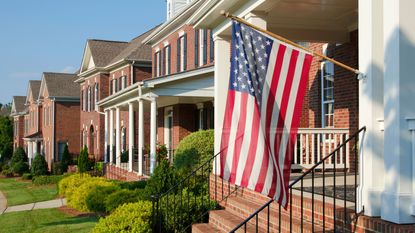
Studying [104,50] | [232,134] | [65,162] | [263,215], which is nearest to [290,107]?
[232,134]

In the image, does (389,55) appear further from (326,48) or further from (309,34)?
(326,48)

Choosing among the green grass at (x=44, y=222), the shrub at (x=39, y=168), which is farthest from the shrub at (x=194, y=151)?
the shrub at (x=39, y=168)

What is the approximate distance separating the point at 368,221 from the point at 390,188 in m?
0.46

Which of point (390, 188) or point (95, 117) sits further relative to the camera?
point (95, 117)

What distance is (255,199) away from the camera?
9.02 metres

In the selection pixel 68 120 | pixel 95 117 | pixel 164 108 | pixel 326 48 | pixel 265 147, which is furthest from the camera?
pixel 68 120

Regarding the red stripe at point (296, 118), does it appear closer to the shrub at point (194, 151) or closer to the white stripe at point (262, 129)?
the white stripe at point (262, 129)

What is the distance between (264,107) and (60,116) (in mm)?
41575

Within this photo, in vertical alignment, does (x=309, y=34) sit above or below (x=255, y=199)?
above

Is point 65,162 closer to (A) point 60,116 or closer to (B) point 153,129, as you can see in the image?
(A) point 60,116

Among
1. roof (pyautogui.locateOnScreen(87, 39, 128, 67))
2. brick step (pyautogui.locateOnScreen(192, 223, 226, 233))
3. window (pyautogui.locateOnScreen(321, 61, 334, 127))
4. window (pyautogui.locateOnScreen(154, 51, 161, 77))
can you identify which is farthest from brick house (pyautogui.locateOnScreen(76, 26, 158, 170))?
brick step (pyautogui.locateOnScreen(192, 223, 226, 233))

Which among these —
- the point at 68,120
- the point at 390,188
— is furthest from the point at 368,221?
the point at 68,120

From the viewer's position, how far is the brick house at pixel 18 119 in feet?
209

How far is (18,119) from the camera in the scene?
210 ft
